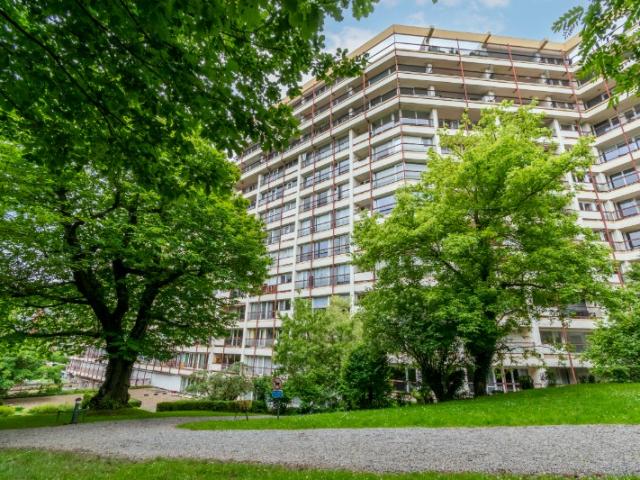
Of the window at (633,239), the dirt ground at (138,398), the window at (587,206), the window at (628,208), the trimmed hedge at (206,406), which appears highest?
the window at (587,206)

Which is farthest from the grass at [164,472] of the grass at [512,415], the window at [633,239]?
the window at [633,239]

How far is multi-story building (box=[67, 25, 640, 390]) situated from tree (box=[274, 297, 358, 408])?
8044 millimetres

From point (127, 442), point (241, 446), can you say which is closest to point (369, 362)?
point (241, 446)

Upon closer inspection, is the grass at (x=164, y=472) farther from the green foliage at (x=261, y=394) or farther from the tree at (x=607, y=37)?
the green foliage at (x=261, y=394)

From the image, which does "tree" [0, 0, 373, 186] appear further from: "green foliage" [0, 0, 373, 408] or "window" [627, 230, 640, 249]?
"window" [627, 230, 640, 249]

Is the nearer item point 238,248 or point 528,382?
point 238,248

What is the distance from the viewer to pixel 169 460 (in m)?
7.30

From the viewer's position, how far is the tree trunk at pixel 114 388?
16733mm

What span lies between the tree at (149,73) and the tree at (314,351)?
1594cm

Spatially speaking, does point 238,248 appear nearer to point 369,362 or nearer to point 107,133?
point 369,362

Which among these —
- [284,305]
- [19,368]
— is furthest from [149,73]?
[19,368]

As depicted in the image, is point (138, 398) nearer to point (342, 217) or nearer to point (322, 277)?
point (322, 277)

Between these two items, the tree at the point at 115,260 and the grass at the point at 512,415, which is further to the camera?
the tree at the point at 115,260

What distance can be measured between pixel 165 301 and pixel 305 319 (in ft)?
27.5
